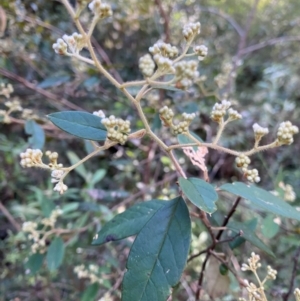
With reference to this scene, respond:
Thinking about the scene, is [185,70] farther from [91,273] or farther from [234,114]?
[91,273]

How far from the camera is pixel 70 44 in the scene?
577 millimetres

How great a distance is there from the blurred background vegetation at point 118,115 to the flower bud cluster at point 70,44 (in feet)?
2.33

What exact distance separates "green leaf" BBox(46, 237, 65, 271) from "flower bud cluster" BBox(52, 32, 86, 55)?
71cm

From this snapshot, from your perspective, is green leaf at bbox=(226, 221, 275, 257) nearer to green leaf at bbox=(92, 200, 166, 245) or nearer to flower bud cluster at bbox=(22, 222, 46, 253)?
green leaf at bbox=(92, 200, 166, 245)

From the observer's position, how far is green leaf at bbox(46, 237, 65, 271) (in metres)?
1.08

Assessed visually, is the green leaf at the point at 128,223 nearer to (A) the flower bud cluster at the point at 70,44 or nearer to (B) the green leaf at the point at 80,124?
(B) the green leaf at the point at 80,124

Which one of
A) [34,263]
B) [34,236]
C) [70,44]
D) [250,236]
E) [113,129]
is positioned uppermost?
[70,44]

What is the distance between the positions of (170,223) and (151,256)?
71 mm

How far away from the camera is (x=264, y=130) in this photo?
63 cm

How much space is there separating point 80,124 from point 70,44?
0.46 ft

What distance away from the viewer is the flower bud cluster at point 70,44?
21.8 inches

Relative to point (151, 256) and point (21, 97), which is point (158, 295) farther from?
point (21, 97)

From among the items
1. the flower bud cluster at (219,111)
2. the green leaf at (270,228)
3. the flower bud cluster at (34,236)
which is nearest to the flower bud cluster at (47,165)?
the flower bud cluster at (219,111)

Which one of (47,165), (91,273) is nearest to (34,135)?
(91,273)
